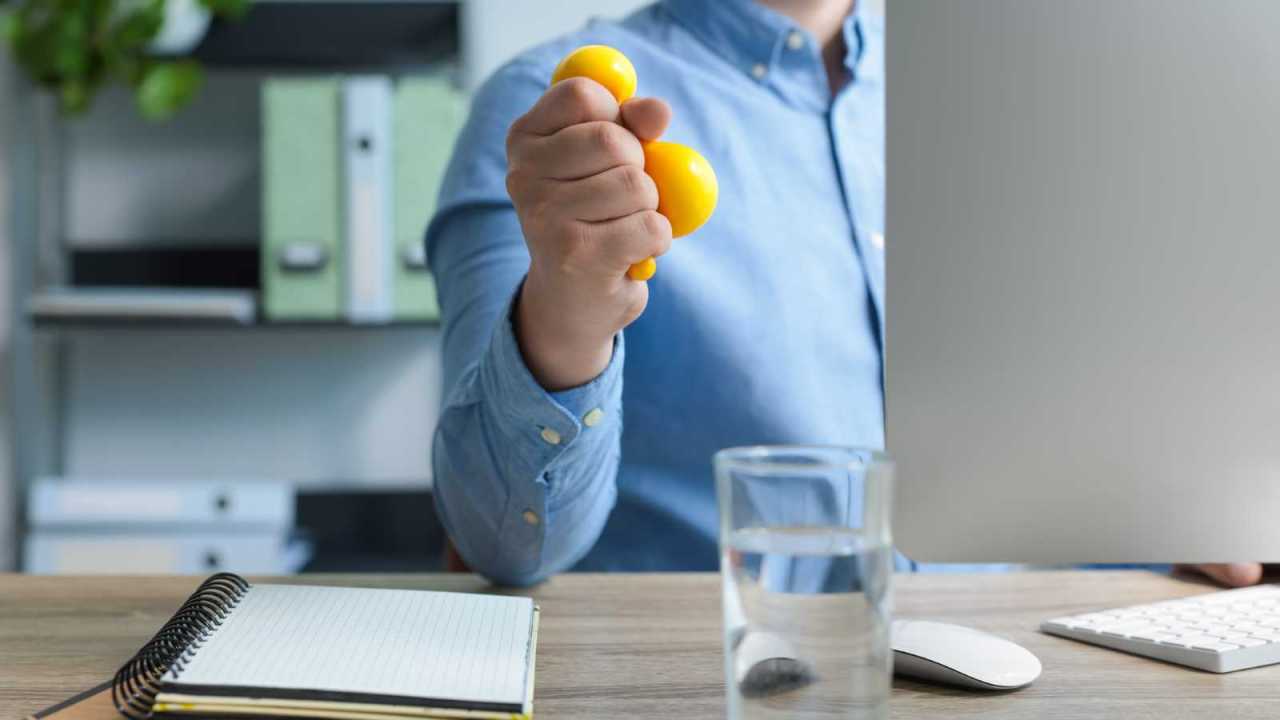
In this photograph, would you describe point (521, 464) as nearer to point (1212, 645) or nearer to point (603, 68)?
point (603, 68)

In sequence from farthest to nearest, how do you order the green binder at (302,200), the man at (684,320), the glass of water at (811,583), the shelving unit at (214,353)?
1. the shelving unit at (214,353)
2. the green binder at (302,200)
3. the man at (684,320)
4. the glass of water at (811,583)

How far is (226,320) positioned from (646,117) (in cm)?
160

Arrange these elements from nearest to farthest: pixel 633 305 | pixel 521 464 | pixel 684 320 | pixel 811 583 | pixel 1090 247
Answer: pixel 811 583 < pixel 1090 247 < pixel 633 305 < pixel 521 464 < pixel 684 320

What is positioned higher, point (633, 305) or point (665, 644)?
point (633, 305)

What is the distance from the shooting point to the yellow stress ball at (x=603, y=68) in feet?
1.65

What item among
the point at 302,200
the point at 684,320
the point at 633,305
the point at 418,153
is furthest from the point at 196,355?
the point at 633,305

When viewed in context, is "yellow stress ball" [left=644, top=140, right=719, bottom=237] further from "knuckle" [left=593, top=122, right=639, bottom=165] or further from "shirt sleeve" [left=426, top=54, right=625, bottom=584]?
"shirt sleeve" [left=426, top=54, right=625, bottom=584]

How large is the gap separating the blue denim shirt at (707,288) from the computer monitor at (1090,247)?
0.30m

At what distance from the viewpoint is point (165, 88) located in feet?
6.30

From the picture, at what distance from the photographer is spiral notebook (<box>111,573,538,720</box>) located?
0.38 m

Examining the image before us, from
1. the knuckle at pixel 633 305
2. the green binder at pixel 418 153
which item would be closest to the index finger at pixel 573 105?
the knuckle at pixel 633 305

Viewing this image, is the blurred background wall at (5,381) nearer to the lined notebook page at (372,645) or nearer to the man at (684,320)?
the man at (684,320)

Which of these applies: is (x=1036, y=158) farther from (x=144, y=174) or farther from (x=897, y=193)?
(x=144, y=174)

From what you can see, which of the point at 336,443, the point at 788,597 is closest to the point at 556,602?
the point at 788,597
